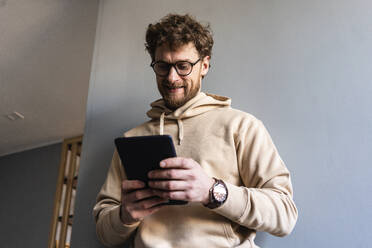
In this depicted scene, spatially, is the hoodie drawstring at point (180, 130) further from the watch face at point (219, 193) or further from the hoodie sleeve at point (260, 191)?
the watch face at point (219, 193)

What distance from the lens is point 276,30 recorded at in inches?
61.5

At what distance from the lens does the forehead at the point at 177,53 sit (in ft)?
Answer: 4.24

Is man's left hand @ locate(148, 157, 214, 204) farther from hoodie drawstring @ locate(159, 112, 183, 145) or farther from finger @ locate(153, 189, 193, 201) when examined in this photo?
hoodie drawstring @ locate(159, 112, 183, 145)

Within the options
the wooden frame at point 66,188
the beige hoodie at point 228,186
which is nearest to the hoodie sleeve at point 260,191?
the beige hoodie at point 228,186

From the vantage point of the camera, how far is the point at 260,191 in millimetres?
1053

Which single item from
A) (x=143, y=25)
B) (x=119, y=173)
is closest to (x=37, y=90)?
(x=143, y=25)

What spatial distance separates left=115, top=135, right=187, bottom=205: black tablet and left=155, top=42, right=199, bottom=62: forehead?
398 mm

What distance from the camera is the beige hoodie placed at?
3.40 feet

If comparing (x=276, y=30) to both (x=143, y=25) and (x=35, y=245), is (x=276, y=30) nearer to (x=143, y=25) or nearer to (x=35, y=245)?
(x=143, y=25)

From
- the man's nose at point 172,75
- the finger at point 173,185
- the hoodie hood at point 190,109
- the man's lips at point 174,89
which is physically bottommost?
the finger at point 173,185

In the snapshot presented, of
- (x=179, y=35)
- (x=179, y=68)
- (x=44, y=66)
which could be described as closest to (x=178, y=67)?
(x=179, y=68)

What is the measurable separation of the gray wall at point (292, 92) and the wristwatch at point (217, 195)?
35 centimetres

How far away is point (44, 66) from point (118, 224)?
2.69m

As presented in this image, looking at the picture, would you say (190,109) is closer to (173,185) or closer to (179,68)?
(179,68)
